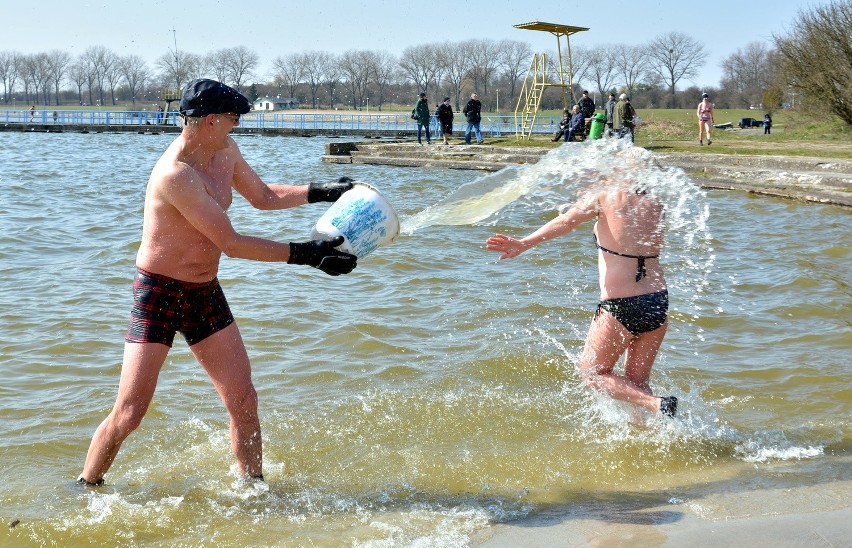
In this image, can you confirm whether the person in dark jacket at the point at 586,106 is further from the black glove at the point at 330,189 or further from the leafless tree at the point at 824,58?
the black glove at the point at 330,189

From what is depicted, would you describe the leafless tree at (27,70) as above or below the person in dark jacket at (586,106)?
above

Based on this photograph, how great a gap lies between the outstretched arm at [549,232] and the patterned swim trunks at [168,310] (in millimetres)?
1524

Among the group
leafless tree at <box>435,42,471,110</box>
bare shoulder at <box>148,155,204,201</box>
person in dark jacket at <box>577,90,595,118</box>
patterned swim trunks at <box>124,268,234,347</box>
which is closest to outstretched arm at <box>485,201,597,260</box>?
patterned swim trunks at <box>124,268,234,347</box>

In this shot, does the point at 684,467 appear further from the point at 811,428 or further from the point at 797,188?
the point at 797,188

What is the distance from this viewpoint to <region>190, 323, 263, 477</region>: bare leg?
4.07 metres

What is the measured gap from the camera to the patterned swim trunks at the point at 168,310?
3.90 metres

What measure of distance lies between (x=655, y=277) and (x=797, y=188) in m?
12.1

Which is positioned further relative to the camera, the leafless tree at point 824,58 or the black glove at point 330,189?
the leafless tree at point 824,58

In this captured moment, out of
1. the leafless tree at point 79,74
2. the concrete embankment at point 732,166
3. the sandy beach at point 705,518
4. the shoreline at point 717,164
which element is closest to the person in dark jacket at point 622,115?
the shoreline at point 717,164

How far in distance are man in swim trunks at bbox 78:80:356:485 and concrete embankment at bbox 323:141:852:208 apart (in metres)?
12.3

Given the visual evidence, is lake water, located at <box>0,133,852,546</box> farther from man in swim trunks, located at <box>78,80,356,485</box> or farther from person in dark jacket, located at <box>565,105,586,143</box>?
person in dark jacket, located at <box>565,105,586,143</box>

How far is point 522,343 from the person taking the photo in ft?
23.5

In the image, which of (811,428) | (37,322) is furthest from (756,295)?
(37,322)

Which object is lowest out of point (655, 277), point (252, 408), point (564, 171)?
point (252, 408)
